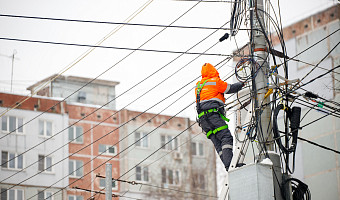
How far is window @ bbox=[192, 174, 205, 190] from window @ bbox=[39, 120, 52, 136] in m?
14.5

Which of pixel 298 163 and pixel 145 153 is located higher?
pixel 145 153

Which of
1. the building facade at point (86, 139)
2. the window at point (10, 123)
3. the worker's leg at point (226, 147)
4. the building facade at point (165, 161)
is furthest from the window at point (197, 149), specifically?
the worker's leg at point (226, 147)

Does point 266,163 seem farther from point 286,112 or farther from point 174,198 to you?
point 174,198

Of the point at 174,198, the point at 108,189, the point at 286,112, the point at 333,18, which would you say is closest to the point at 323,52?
the point at 333,18

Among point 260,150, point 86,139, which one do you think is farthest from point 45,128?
point 260,150

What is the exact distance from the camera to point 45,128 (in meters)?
67.8

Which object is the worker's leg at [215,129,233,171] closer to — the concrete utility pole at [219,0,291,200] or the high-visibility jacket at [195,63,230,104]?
the concrete utility pole at [219,0,291,200]

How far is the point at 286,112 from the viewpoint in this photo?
15.6 metres

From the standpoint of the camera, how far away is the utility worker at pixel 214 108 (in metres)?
15.4

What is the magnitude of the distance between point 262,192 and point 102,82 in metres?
63.4

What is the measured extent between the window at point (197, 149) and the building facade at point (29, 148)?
42.4ft

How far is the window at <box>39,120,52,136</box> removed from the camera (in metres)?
67.7

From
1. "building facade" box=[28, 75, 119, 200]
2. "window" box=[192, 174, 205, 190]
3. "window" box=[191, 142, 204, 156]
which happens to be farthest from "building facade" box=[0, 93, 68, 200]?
"window" box=[192, 174, 205, 190]

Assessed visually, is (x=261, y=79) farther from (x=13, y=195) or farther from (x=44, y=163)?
(x=44, y=163)
